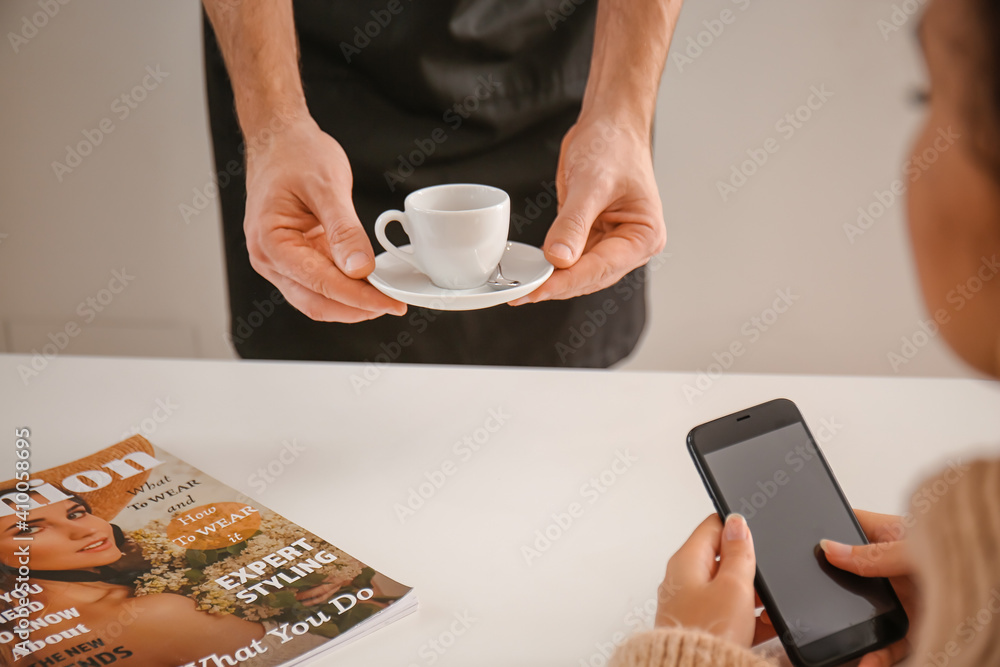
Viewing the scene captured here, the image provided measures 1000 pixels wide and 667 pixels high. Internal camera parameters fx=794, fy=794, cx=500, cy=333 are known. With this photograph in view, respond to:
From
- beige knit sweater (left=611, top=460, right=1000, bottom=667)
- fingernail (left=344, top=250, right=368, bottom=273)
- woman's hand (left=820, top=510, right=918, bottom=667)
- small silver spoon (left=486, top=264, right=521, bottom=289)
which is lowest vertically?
woman's hand (left=820, top=510, right=918, bottom=667)

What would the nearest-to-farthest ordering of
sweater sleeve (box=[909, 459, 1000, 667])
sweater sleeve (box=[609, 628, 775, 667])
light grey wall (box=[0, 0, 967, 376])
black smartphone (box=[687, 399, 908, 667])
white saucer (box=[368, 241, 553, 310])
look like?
1. sweater sleeve (box=[909, 459, 1000, 667])
2. sweater sleeve (box=[609, 628, 775, 667])
3. black smartphone (box=[687, 399, 908, 667])
4. white saucer (box=[368, 241, 553, 310])
5. light grey wall (box=[0, 0, 967, 376])

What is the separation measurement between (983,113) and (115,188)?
2.04m

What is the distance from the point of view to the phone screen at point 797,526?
58 cm

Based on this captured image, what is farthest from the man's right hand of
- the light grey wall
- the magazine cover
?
the light grey wall

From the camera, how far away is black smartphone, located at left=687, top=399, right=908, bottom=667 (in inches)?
22.5

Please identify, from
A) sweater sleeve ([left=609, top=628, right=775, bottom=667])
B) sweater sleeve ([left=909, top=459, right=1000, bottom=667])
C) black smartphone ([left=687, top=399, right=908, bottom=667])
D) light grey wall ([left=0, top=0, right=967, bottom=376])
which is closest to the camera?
sweater sleeve ([left=909, top=459, right=1000, bottom=667])

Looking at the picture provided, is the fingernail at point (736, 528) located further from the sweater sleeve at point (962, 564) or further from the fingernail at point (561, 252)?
the fingernail at point (561, 252)

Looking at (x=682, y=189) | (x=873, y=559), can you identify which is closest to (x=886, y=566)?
(x=873, y=559)

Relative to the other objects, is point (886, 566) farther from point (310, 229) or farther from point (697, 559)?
point (310, 229)

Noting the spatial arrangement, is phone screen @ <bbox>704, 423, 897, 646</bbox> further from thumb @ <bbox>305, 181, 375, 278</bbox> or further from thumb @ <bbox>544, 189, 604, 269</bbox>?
thumb @ <bbox>305, 181, 375, 278</bbox>

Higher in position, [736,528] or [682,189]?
[682,189]

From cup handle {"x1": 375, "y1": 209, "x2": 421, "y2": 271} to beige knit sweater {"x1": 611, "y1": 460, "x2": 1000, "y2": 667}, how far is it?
1.97ft

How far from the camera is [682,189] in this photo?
1910 mm

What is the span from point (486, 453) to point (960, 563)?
1.72 feet
